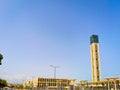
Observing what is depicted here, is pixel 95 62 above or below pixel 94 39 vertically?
below

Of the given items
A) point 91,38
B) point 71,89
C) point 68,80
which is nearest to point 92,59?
point 91,38

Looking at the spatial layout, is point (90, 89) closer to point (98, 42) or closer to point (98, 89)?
point (98, 89)

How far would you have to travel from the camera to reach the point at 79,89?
24953mm

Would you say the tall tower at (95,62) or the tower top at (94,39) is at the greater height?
the tower top at (94,39)

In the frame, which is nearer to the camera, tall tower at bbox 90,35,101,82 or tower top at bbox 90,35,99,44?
tall tower at bbox 90,35,101,82

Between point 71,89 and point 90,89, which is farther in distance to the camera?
point 71,89

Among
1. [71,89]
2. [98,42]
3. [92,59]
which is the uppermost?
[98,42]

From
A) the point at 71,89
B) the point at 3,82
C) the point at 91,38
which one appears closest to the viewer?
the point at 71,89

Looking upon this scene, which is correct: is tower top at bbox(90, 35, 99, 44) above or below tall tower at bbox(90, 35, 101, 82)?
above

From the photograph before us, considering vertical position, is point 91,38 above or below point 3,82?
above

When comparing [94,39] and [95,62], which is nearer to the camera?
[95,62]

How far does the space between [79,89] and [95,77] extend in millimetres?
99369

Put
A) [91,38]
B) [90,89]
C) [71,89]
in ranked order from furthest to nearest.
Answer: [91,38]
[71,89]
[90,89]

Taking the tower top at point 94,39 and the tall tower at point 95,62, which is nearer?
the tall tower at point 95,62
